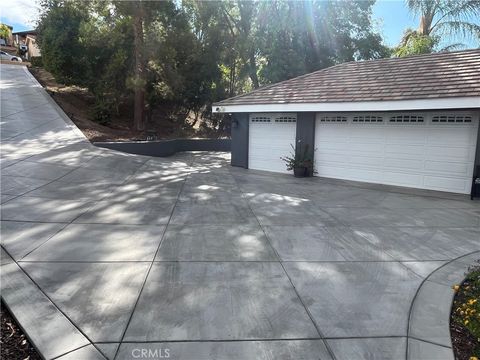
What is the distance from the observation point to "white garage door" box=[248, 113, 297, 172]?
1357 centimetres

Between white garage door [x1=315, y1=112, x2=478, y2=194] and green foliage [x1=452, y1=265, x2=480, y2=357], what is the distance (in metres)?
6.65

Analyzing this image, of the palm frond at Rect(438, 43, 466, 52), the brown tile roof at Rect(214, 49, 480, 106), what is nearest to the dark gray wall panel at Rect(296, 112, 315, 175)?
the brown tile roof at Rect(214, 49, 480, 106)

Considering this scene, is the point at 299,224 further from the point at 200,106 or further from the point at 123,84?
the point at 200,106

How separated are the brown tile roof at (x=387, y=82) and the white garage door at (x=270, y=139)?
32.5 inches


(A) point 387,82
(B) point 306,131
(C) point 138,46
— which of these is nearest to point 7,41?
(C) point 138,46

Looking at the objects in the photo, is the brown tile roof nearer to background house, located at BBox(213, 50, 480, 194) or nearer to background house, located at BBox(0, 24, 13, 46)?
background house, located at BBox(213, 50, 480, 194)

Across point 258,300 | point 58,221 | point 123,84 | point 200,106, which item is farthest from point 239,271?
point 200,106

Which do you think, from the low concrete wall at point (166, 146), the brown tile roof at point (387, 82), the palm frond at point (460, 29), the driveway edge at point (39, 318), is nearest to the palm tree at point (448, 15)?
the palm frond at point (460, 29)

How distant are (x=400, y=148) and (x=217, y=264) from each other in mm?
8392

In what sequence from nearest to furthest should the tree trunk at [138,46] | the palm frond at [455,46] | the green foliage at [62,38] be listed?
the tree trunk at [138,46] → the palm frond at [455,46] → the green foliage at [62,38]

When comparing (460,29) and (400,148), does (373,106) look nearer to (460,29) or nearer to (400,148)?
(400,148)

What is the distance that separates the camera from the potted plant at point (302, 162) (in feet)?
41.8

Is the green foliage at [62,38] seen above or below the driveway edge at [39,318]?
above

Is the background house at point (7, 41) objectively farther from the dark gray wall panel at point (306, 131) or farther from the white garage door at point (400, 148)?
the white garage door at point (400, 148)
